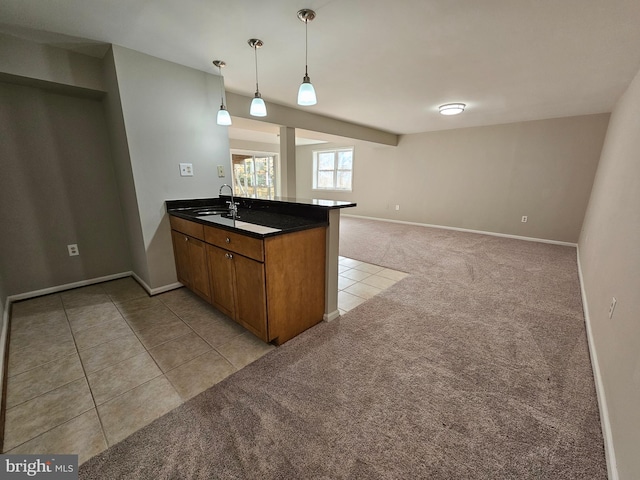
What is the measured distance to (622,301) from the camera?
140 centimetres

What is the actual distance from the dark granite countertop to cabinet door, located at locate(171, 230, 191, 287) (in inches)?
9.2

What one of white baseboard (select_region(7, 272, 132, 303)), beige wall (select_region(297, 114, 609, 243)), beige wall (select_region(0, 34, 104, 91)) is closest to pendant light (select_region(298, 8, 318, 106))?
beige wall (select_region(0, 34, 104, 91))

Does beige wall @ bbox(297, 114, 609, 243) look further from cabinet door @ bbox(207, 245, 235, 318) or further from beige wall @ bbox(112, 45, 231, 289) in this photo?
cabinet door @ bbox(207, 245, 235, 318)

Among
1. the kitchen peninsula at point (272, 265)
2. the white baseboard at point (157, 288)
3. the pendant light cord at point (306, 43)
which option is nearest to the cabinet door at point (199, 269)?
the kitchen peninsula at point (272, 265)

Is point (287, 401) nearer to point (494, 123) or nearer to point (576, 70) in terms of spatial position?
point (576, 70)

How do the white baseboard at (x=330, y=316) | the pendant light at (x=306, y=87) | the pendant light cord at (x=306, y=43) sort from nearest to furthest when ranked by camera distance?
the pendant light at (x=306, y=87) < the pendant light cord at (x=306, y=43) < the white baseboard at (x=330, y=316)

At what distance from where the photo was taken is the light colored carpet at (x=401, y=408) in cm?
107

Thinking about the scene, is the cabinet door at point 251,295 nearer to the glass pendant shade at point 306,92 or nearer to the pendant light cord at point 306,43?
the glass pendant shade at point 306,92

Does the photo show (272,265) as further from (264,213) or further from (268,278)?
(264,213)

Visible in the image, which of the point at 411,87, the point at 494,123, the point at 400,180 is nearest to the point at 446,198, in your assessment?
the point at 400,180

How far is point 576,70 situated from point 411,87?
5.17 feet

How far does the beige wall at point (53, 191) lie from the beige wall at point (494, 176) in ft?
19.4

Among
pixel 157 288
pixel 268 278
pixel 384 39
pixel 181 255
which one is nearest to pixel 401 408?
pixel 268 278

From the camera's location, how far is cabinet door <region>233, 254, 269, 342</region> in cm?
169
